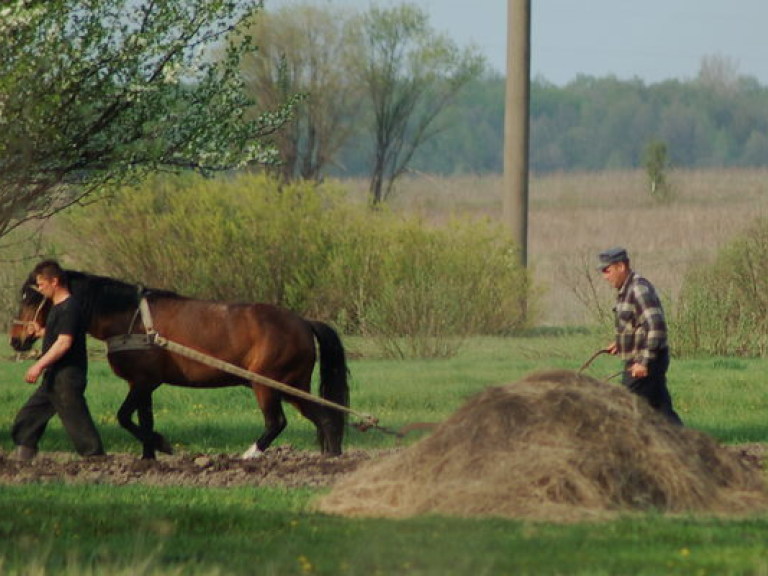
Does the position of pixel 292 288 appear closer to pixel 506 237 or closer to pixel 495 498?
pixel 506 237

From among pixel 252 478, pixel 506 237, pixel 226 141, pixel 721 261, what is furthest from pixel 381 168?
pixel 252 478

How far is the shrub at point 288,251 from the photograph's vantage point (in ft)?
99.1

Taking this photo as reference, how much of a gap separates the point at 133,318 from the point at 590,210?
60391 millimetres

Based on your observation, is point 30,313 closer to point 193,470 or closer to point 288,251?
point 193,470

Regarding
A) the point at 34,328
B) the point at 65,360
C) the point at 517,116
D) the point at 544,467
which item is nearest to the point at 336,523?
the point at 544,467

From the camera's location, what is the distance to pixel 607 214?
7012 cm

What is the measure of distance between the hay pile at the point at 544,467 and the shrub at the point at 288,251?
59.8ft

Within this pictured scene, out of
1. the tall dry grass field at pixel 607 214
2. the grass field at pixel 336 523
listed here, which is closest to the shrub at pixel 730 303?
the grass field at pixel 336 523

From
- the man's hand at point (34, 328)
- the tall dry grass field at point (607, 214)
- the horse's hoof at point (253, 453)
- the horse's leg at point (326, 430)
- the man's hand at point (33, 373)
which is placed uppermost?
the man's hand at point (34, 328)

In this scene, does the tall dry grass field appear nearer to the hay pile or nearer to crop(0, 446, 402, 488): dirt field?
crop(0, 446, 402, 488): dirt field

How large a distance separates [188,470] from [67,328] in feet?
5.09

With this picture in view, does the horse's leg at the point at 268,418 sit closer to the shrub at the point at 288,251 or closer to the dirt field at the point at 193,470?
the dirt field at the point at 193,470

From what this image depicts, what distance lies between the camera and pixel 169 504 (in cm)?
1136

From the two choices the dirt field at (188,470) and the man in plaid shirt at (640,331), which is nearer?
the dirt field at (188,470)
